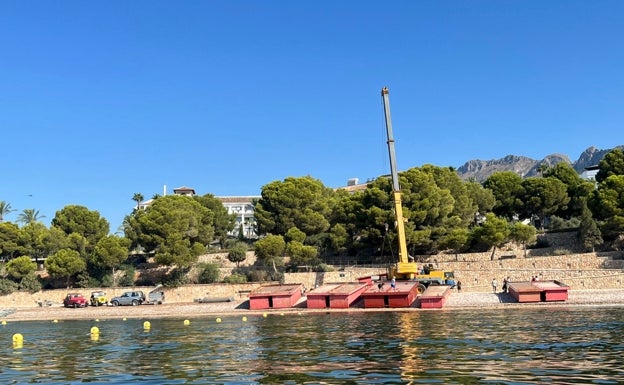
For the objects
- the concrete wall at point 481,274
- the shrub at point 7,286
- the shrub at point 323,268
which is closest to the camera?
the concrete wall at point 481,274

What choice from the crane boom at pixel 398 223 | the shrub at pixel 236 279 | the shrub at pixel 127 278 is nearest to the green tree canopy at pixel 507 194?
the crane boom at pixel 398 223

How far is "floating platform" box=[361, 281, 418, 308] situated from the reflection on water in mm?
6931

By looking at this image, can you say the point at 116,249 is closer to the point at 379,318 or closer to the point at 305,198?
the point at 305,198

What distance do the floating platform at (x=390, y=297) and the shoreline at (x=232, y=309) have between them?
957 millimetres

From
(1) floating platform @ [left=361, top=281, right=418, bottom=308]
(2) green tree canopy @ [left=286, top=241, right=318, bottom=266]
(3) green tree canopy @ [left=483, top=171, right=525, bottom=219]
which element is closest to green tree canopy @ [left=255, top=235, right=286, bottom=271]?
(2) green tree canopy @ [left=286, top=241, right=318, bottom=266]

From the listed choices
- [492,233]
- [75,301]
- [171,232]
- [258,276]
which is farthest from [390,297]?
[75,301]

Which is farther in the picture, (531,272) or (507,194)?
(507,194)

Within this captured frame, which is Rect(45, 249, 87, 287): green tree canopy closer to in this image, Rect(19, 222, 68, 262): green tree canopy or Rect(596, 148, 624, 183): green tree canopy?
Rect(19, 222, 68, 262): green tree canopy

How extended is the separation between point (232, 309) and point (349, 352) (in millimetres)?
28094

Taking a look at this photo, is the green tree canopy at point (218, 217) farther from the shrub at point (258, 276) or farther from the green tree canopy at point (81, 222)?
the shrub at point (258, 276)

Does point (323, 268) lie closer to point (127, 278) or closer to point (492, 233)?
point (492, 233)

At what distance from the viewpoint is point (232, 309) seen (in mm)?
46031

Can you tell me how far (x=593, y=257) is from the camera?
53438mm

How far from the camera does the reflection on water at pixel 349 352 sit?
1477 cm
